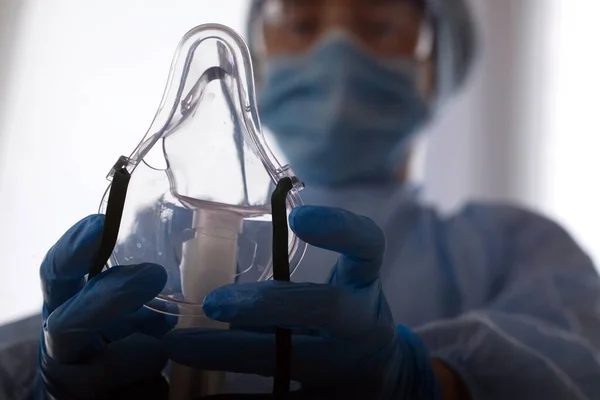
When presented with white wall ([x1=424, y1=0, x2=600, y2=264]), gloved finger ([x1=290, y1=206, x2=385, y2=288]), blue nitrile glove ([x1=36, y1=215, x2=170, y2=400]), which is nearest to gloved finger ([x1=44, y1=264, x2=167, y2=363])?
blue nitrile glove ([x1=36, y1=215, x2=170, y2=400])

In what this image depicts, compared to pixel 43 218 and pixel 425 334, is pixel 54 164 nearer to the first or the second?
pixel 43 218

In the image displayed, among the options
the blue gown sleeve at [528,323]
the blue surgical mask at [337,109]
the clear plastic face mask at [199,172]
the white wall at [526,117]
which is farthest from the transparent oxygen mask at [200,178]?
the white wall at [526,117]

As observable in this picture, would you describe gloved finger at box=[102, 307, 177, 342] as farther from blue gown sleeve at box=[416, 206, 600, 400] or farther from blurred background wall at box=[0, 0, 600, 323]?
blue gown sleeve at box=[416, 206, 600, 400]

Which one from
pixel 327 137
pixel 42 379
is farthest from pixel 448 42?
pixel 42 379

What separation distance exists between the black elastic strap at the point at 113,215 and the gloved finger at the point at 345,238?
0.12 metres

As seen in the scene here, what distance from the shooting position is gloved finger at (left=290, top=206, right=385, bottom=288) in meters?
0.38

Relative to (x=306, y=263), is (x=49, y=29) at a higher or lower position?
higher

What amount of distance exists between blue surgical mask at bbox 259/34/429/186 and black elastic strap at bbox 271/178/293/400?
1.85 ft

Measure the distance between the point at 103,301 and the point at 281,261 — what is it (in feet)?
0.40

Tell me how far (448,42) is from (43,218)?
950mm

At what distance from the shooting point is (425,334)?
0.58 m

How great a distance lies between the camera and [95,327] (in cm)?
38

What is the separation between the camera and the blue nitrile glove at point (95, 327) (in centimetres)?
37

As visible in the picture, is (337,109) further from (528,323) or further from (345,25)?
(528,323)
